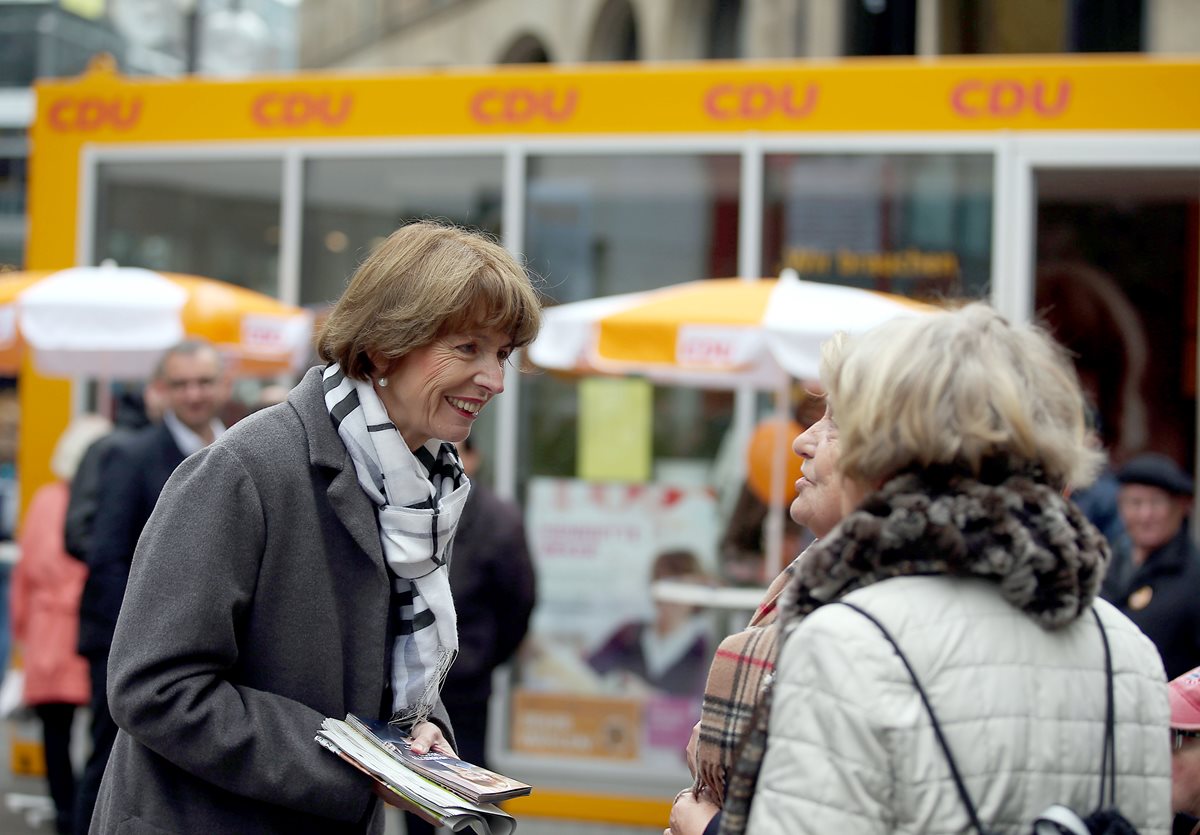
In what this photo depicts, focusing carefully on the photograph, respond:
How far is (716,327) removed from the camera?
19.4ft

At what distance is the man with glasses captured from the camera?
16.9ft

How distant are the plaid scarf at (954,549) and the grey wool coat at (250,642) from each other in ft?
2.51

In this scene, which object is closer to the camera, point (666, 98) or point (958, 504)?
point (958, 504)

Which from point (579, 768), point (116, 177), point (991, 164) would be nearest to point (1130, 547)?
point (991, 164)

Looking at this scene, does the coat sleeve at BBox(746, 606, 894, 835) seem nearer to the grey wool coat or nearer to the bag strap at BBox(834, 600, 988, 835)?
the bag strap at BBox(834, 600, 988, 835)

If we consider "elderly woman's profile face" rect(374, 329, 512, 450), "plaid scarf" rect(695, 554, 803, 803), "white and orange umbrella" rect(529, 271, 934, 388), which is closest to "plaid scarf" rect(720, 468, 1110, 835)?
"plaid scarf" rect(695, 554, 803, 803)

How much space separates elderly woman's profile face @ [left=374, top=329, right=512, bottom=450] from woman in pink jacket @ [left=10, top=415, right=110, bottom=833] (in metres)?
4.30

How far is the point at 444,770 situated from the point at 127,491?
324 cm

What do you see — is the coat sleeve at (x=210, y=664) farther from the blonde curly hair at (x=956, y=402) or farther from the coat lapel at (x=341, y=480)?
the blonde curly hair at (x=956, y=402)

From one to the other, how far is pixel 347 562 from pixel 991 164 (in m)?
6.00

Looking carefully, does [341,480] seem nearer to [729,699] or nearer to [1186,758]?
[729,699]

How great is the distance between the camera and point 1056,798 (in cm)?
175

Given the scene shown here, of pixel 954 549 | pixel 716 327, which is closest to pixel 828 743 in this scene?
pixel 954 549

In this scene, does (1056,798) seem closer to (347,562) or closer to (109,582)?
(347,562)
